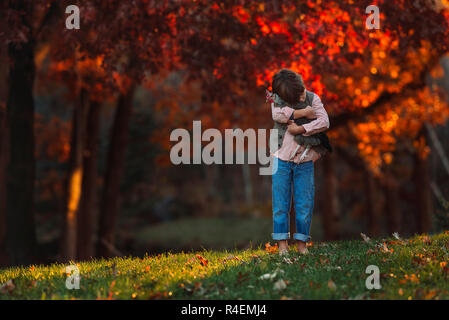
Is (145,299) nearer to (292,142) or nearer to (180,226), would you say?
(292,142)

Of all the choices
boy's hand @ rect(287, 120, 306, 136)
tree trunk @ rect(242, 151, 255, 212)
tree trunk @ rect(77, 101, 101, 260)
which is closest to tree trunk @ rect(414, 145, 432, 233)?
tree trunk @ rect(77, 101, 101, 260)

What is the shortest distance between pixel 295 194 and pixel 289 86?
4.06ft

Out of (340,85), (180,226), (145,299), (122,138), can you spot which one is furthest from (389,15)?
(180,226)

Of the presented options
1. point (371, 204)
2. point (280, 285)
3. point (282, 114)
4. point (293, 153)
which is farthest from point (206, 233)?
point (280, 285)

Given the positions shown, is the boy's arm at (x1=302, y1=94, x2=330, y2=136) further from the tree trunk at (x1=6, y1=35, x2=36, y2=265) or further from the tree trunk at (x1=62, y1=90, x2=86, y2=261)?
the tree trunk at (x1=62, y1=90, x2=86, y2=261)

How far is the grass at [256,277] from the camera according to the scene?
15.5 feet

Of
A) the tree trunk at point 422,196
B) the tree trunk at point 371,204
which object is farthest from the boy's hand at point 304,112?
the tree trunk at point 371,204

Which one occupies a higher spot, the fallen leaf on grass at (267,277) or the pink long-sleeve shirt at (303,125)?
the pink long-sleeve shirt at (303,125)

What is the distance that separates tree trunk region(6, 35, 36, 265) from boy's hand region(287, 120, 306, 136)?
6.38 m

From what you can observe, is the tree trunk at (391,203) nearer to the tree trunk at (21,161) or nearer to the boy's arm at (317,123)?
the tree trunk at (21,161)

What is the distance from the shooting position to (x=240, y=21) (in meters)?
9.34

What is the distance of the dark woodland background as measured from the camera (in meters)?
8.91

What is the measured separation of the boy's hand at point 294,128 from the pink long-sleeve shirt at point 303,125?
1.6 inches
